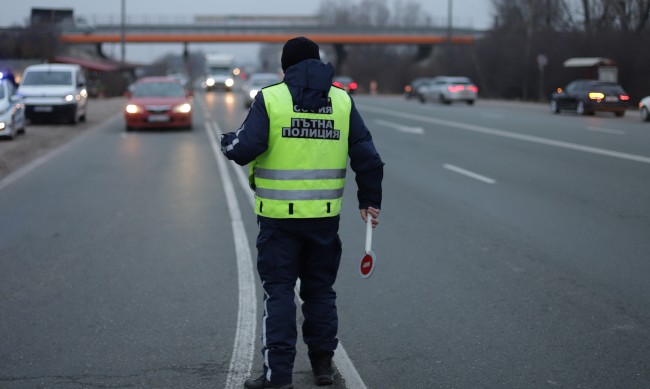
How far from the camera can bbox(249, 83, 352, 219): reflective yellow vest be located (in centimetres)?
448

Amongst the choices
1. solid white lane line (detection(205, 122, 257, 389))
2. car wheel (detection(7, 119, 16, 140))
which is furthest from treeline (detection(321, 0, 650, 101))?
solid white lane line (detection(205, 122, 257, 389))

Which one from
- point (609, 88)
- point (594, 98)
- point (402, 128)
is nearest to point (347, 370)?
point (402, 128)

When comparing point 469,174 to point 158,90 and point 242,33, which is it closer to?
point 158,90

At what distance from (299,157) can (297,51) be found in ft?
1.80

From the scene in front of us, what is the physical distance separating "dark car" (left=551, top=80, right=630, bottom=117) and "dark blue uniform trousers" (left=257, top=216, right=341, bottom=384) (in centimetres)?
3127

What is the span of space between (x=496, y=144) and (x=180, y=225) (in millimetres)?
11713

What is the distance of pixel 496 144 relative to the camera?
2022 centimetres

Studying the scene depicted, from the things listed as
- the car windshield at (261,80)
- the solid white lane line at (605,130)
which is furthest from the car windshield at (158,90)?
the car windshield at (261,80)

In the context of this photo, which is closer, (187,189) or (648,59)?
(187,189)

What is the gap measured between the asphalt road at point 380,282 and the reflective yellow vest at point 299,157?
Answer: 3.31 ft

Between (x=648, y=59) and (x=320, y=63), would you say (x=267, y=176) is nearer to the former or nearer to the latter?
(x=320, y=63)

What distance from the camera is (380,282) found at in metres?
7.19

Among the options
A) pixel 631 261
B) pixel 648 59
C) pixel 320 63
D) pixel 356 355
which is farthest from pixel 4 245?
pixel 648 59

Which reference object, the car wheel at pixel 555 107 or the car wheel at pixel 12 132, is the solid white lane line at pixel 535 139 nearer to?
the car wheel at pixel 555 107
